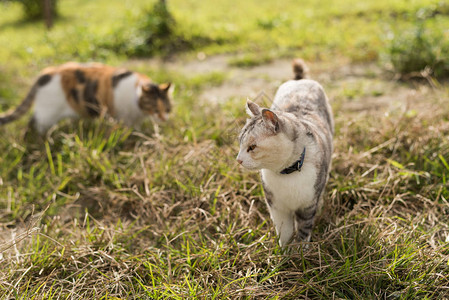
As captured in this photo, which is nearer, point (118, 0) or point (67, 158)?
point (67, 158)

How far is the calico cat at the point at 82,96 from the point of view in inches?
153

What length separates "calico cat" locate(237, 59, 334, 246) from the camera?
6.41ft

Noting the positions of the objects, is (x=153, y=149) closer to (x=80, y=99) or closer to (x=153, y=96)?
(x=153, y=96)

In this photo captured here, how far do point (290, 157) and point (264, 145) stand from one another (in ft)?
0.56

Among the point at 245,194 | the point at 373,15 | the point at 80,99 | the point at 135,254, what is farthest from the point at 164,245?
the point at 373,15

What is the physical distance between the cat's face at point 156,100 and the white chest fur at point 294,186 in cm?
178

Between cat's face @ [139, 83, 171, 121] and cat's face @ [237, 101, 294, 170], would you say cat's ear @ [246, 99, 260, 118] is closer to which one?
cat's face @ [237, 101, 294, 170]

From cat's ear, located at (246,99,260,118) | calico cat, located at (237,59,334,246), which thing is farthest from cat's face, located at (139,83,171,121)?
cat's ear, located at (246,99,260,118)

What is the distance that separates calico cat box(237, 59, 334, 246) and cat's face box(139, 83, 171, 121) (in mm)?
1499

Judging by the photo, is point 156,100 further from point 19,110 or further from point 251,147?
point 251,147

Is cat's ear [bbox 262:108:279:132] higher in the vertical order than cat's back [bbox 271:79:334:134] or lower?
higher

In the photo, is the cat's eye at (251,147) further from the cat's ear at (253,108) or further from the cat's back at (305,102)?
the cat's back at (305,102)

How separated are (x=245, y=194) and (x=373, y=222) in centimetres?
86

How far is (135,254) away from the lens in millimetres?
2531
